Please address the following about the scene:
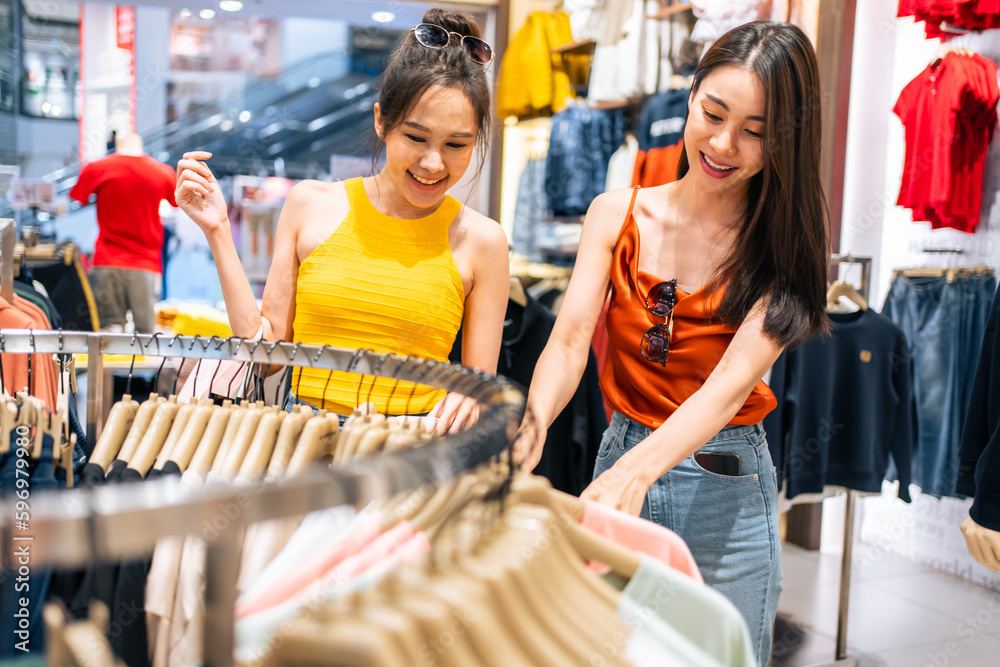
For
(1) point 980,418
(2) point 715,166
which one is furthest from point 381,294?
(1) point 980,418

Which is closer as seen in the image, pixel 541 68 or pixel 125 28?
pixel 541 68

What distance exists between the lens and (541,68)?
16.3 ft

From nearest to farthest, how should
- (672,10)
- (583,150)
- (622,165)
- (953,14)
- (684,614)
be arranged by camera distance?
(684,614), (953,14), (672,10), (622,165), (583,150)

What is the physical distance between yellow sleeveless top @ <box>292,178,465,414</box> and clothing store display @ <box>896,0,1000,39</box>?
8.49 feet

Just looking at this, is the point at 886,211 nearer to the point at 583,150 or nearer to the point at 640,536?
the point at 583,150

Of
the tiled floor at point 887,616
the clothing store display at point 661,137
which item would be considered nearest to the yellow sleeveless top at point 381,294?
the tiled floor at point 887,616

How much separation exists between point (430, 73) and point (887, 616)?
279 centimetres

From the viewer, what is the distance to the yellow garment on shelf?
4973mm

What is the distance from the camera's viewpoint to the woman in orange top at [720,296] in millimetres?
1296

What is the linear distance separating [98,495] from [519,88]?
191 inches

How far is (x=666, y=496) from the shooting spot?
1447mm

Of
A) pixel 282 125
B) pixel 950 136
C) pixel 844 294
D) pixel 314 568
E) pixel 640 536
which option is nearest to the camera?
pixel 314 568

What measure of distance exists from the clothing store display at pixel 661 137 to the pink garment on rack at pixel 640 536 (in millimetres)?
3032

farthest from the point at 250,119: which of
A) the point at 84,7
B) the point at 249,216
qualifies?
the point at 249,216
